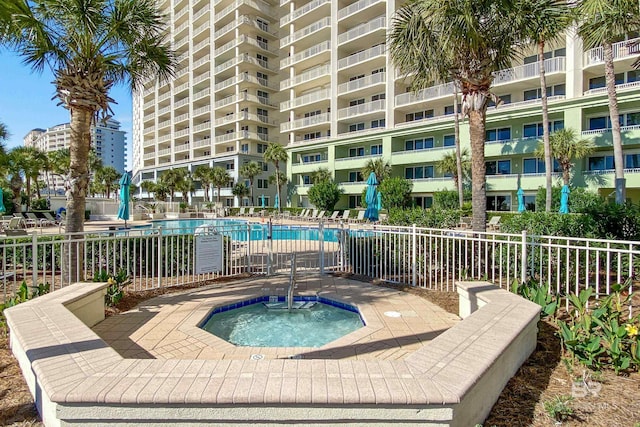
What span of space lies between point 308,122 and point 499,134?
19.7m

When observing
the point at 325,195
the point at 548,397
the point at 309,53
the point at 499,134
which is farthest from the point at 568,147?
the point at 309,53

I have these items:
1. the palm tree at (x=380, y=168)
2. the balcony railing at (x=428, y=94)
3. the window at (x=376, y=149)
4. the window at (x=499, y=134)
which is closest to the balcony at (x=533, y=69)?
the window at (x=499, y=134)

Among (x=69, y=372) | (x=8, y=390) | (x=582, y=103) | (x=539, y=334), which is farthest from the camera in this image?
(x=582, y=103)

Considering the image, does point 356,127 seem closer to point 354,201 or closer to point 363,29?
point 354,201

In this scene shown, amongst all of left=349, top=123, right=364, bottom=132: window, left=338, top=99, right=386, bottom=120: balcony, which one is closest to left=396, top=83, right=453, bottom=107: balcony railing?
left=338, top=99, right=386, bottom=120: balcony

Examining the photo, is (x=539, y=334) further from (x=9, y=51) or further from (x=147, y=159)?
(x=147, y=159)

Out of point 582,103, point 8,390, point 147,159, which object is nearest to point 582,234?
point 8,390

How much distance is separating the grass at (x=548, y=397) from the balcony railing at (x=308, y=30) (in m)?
39.1

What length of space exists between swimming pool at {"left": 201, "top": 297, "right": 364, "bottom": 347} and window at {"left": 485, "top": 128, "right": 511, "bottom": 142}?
84.5 ft

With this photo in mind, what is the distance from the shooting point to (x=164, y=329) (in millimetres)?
5066

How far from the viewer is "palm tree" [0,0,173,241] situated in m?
6.76

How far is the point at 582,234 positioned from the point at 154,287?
8771 mm

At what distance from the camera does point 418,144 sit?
106ft

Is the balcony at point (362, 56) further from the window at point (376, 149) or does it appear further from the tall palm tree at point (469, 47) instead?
the tall palm tree at point (469, 47)
